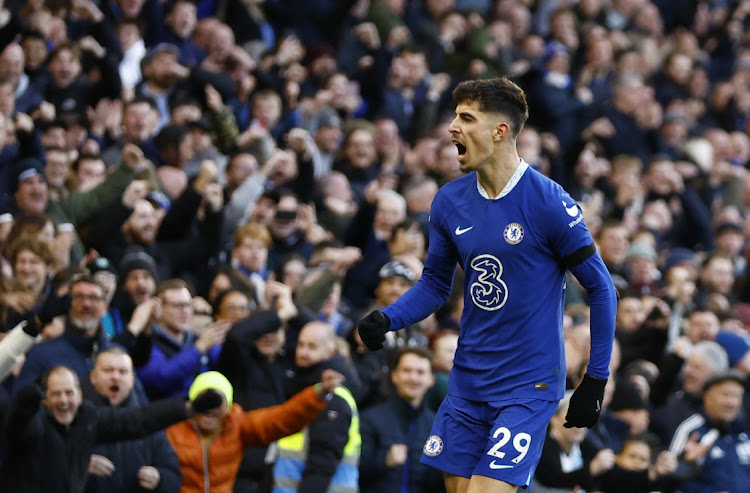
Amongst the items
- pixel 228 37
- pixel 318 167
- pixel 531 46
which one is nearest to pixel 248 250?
pixel 318 167

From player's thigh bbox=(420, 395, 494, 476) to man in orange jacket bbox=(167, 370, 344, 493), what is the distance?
196 cm

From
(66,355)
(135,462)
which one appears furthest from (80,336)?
(135,462)

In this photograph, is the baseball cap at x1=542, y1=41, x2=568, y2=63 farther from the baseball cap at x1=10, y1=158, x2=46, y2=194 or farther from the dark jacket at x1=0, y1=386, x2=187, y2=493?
the dark jacket at x1=0, y1=386, x2=187, y2=493

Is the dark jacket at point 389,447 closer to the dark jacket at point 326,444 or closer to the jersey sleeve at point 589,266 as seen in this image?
the dark jacket at point 326,444

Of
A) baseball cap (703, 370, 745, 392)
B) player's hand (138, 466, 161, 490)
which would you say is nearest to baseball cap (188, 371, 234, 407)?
player's hand (138, 466, 161, 490)

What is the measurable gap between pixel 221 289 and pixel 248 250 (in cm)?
52

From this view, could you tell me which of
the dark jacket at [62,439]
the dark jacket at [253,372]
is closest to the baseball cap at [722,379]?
the dark jacket at [253,372]

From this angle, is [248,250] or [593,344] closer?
[593,344]

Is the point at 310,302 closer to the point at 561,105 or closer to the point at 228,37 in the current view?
the point at 228,37

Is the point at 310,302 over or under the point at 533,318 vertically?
under

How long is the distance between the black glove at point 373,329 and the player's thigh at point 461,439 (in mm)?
434

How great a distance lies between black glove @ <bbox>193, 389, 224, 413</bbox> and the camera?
24.3 ft

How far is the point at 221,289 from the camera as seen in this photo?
30.4 ft

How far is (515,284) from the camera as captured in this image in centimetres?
552
